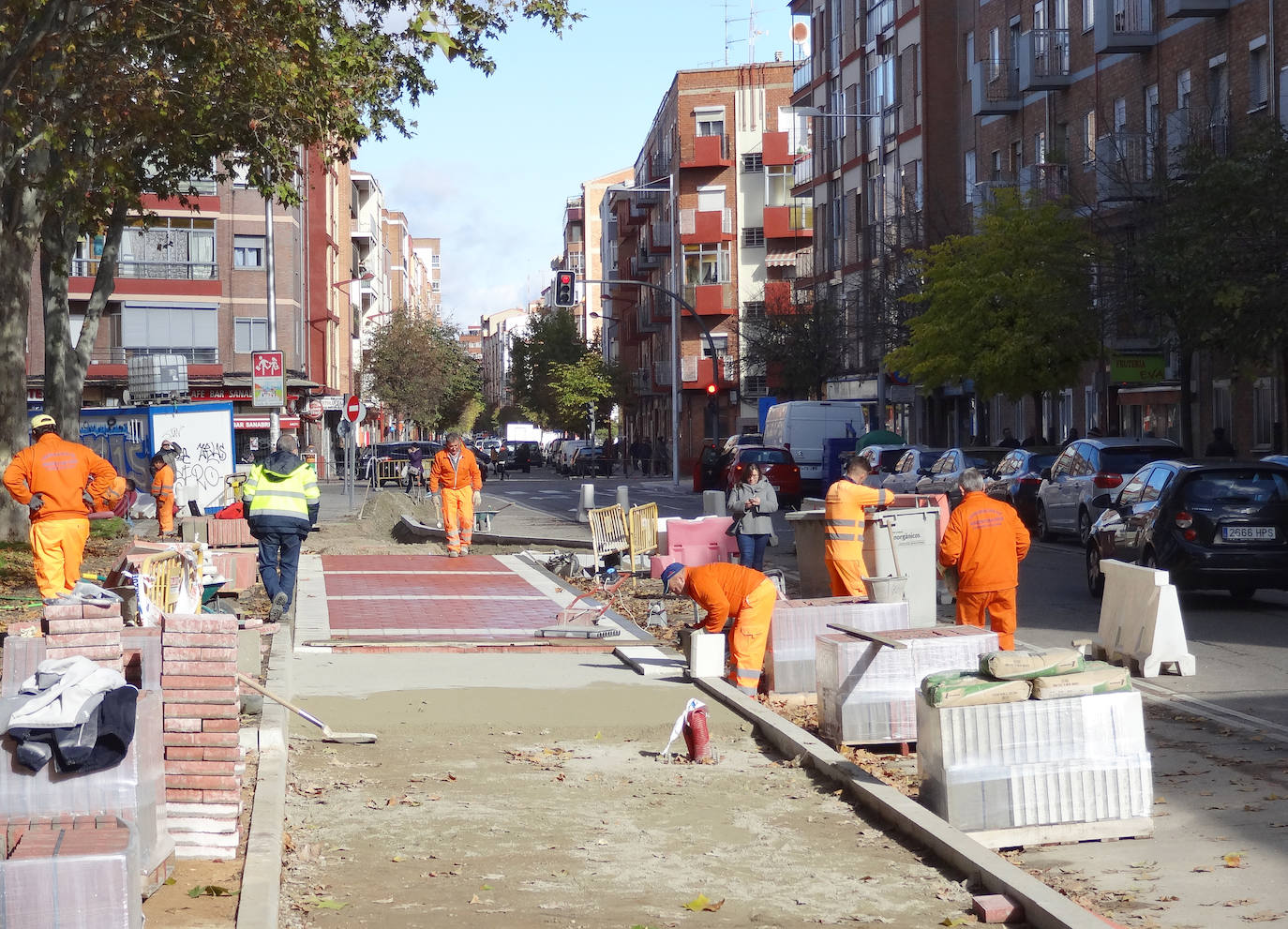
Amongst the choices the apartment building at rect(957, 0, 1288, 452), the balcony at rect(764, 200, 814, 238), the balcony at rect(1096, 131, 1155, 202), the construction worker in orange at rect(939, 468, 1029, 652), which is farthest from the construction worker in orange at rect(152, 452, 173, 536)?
the balcony at rect(764, 200, 814, 238)

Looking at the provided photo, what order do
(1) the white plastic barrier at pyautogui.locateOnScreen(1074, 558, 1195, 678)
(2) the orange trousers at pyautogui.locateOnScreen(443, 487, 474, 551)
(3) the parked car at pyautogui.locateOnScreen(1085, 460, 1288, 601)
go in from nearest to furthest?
(1) the white plastic barrier at pyautogui.locateOnScreen(1074, 558, 1195, 678) < (3) the parked car at pyautogui.locateOnScreen(1085, 460, 1288, 601) < (2) the orange trousers at pyautogui.locateOnScreen(443, 487, 474, 551)

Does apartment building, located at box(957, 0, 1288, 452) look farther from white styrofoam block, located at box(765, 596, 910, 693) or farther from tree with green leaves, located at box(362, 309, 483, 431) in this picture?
tree with green leaves, located at box(362, 309, 483, 431)

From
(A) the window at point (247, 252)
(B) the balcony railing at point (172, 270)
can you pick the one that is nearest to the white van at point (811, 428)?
(B) the balcony railing at point (172, 270)

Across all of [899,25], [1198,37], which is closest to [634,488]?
[899,25]

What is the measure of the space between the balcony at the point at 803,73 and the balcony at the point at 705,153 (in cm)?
1285

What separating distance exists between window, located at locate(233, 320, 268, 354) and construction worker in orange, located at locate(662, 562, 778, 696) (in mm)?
55947

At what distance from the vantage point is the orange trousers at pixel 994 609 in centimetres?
1181

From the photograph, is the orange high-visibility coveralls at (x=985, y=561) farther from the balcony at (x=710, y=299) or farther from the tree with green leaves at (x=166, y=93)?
the balcony at (x=710, y=299)

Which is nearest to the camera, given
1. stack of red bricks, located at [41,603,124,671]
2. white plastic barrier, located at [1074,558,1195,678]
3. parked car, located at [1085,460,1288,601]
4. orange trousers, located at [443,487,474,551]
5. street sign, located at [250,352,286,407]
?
stack of red bricks, located at [41,603,124,671]

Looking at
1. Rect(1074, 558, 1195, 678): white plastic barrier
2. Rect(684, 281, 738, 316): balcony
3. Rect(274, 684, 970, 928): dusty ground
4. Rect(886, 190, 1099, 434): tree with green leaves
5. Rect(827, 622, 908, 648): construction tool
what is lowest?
Rect(274, 684, 970, 928): dusty ground

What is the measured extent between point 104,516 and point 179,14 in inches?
522

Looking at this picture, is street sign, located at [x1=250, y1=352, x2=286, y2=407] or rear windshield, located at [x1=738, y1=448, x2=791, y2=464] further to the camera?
rear windshield, located at [x1=738, y1=448, x2=791, y2=464]

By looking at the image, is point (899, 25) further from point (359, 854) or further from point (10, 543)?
point (359, 854)

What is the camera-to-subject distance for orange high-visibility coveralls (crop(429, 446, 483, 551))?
81.0ft
